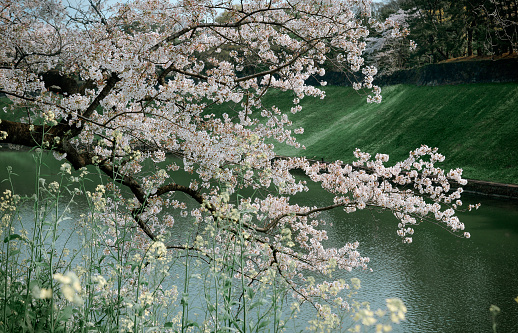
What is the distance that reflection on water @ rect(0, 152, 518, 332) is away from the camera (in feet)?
25.2

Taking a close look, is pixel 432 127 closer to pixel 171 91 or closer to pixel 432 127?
pixel 432 127

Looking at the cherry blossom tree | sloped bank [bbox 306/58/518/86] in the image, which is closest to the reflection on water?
the cherry blossom tree

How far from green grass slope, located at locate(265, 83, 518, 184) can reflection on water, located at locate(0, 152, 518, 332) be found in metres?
5.36

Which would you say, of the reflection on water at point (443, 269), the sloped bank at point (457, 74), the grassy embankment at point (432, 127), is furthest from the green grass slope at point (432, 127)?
the reflection on water at point (443, 269)

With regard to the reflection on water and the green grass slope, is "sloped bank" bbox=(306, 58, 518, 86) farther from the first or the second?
the reflection on water

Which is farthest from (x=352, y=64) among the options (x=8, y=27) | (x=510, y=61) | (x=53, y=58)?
(x=510, y=61)

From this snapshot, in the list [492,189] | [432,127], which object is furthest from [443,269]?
[432,127]

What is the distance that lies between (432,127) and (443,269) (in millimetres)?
16625

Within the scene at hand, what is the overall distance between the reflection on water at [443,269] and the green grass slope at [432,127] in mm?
5365

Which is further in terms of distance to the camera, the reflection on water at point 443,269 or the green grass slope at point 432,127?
the green grass slope at point 432,127

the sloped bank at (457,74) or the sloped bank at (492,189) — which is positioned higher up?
the sloped bank at (457,74)

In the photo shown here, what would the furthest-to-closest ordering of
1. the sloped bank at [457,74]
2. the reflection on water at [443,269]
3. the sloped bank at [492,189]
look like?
1. the sloped bank at [457,74]
2. the sloped bank at [492,189]
3. the reflection on water at [443,269]

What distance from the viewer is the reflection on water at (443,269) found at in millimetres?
7668

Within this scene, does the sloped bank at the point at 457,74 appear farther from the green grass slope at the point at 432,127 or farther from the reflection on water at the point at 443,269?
the reflection on water at the point at 443,269
